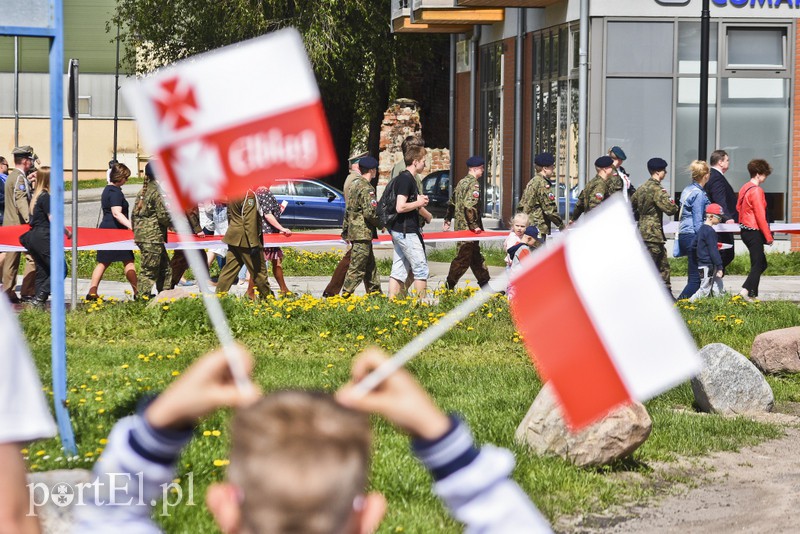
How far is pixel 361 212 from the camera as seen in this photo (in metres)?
15.2

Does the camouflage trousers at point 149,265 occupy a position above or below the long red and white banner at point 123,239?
below

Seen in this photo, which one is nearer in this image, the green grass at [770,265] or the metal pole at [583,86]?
the green grass at [770,265]

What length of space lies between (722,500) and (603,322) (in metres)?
5.23

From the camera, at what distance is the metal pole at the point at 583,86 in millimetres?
23234

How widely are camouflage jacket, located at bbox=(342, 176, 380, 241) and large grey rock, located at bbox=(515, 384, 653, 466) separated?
7553 millimetres

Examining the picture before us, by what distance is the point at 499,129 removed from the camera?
29.6 meters

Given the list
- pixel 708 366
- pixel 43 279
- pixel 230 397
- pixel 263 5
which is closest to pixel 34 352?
pixel 43 279

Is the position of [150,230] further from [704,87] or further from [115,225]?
[704,87]

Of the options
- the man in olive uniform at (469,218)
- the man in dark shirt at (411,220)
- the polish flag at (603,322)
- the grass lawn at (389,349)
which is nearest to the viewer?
the polish flag at (603,322)

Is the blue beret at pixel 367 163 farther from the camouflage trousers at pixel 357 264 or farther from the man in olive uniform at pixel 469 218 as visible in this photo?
the man in olive uniform at pixel 469 218

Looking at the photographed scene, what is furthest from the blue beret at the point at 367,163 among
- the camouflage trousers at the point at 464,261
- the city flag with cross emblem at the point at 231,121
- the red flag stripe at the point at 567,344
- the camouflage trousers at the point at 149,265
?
the red flag stripe at the point at 567,344

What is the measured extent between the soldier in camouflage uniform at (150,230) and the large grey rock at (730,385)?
24.5ft

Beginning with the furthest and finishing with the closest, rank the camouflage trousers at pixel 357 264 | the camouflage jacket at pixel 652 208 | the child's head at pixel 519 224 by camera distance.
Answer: the camouflage jacket at pixel 652 208
the camouflage trousers at pixel 357 264
the child's head at pixel 519 224

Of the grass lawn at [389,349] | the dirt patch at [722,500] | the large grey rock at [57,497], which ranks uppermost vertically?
the large grey rock at [57,497]
